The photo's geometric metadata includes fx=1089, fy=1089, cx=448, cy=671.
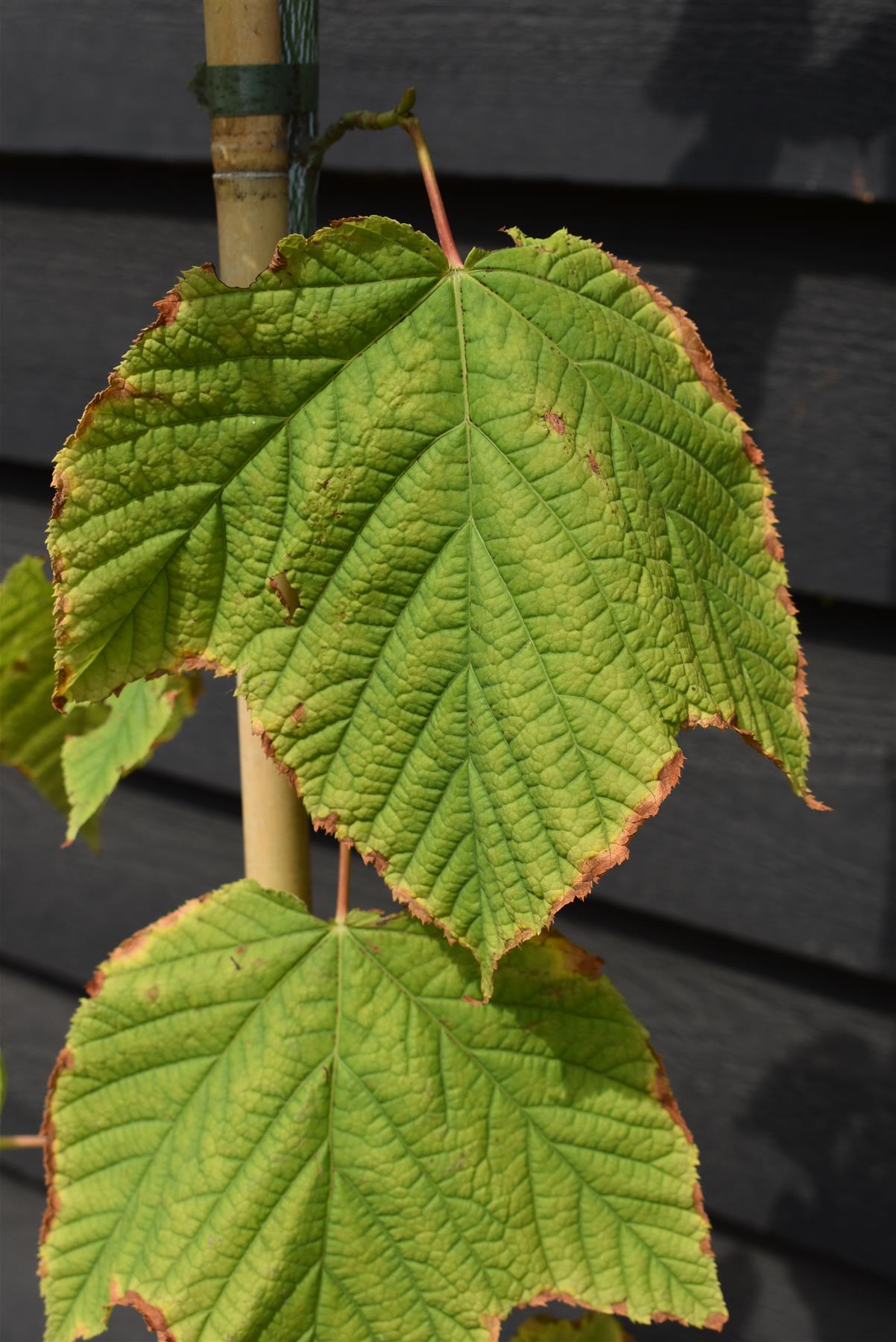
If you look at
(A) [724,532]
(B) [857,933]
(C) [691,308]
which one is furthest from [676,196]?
(B) [857,933]

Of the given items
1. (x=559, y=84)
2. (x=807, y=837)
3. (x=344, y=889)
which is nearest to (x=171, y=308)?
(x=344, y=889)

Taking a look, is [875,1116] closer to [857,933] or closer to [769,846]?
[857,933]

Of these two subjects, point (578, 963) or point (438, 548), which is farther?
point (578, 963)

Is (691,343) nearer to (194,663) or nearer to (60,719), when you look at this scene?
(194,663)

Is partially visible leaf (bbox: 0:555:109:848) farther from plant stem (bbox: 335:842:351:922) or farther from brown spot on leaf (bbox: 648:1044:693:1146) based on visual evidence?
brown spot on leaf (bbox: 648:1044:693:1146)

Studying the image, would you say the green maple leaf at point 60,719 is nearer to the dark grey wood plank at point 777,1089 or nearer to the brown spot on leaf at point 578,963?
the brown spot on leaf at point 578,963

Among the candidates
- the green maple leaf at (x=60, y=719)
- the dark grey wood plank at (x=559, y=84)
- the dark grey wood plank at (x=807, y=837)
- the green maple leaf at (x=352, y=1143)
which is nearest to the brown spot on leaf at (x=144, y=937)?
the green maple leaf at (x=352, y=1143)
